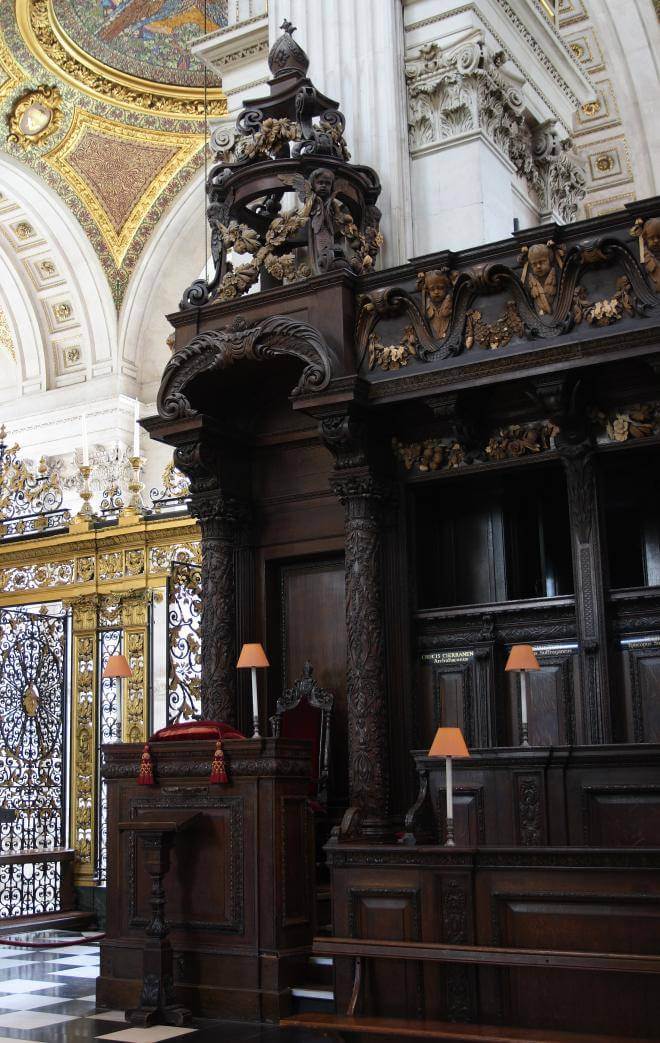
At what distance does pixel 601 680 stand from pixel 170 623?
4342 millimetres

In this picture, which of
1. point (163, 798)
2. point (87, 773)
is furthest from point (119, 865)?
point (87, 773)

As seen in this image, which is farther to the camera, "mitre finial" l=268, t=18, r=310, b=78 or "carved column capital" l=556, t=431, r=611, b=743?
"mitre finial" l=268, t=18, r=310, b=78

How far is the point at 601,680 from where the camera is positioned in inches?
283

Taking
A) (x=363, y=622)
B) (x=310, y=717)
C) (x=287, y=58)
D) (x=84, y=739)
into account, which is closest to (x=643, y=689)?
(x=363, y=622)

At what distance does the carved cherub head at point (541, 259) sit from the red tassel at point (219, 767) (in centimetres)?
332

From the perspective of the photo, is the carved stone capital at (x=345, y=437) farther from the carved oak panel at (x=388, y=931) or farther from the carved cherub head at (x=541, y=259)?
the carved oak panel at (x=388, y=931)

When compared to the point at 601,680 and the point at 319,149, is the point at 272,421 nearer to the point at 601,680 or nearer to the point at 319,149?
the point at 319,149

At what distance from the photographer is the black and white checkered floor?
19.9 ft

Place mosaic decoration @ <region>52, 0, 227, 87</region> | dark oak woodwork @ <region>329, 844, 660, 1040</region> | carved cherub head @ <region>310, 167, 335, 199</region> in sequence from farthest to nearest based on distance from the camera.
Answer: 1. mosaic decoration @ <region>52, 0, 227, 87</region>
2. carved cherub head @ <region>310, 167, 335, 199</region>
3. dark oak woodwork @ <region>329, 844, 660, 1040</region>

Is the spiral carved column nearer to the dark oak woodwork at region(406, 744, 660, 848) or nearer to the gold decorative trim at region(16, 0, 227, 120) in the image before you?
the dark oak woodwork at region(406, 744, 660, 848)

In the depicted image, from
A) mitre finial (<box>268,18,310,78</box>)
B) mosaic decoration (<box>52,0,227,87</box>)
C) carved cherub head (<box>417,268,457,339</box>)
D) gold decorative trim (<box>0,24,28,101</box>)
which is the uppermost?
mosaic decoration (<box>52,0,227,87</box>)

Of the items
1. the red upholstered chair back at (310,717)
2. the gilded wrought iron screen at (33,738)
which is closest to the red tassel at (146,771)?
the red upholstered chair back at (310,717)

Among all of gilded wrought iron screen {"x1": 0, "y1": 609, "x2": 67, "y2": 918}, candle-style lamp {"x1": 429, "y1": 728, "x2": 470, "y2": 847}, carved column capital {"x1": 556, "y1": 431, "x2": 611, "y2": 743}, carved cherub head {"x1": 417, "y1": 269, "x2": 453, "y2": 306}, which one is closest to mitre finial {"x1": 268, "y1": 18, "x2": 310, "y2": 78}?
carved cherub head {"x1": 417, "y1": 269, "x2": 453, "y2": 306}

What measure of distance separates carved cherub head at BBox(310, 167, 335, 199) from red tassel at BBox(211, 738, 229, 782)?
144 inches
